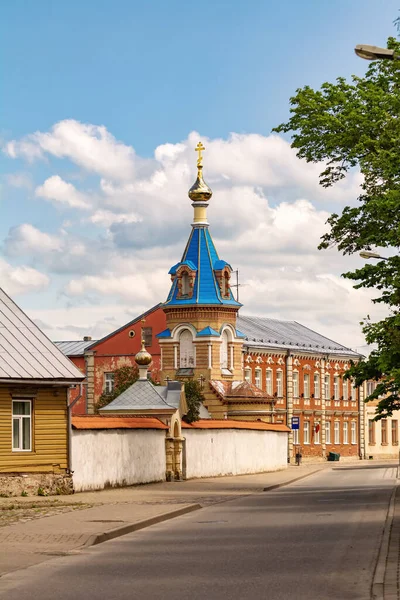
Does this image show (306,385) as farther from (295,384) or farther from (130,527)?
(130,527)

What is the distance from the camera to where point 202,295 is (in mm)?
75000

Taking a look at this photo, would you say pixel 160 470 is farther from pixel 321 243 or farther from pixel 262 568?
pixel 262 568

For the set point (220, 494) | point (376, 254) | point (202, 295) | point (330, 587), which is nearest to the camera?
point (330, 587)

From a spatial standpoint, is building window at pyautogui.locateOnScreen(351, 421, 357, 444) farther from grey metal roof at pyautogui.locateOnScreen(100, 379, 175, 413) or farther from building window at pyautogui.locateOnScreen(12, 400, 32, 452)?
building window at pyautogui.locateOnScreen(12, 400, 32, 452)

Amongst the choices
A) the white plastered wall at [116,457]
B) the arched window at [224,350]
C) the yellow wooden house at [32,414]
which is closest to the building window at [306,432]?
the arched window at [224,350]

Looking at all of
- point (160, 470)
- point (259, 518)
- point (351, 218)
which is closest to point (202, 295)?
point (160, 470)

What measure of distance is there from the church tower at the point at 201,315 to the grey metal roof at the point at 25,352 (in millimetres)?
41001

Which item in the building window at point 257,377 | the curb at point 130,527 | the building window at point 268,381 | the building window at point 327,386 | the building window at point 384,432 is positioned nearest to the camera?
the curb at point 130,527

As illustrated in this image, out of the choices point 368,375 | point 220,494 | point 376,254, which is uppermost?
point 376,254

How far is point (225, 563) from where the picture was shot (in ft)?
48.9

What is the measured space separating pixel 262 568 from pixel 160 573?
4.25ft

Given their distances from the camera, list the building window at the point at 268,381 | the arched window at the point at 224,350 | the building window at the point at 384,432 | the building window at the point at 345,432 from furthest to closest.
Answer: the building window at the point at 384,432 < the building window at the point at 345,432 < the building window at the point at 268,381 < the arched window at the point at 224,350

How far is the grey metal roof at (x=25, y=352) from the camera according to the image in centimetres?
3072

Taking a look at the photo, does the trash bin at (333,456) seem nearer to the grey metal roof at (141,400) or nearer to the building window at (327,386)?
the building window at (327,386)
